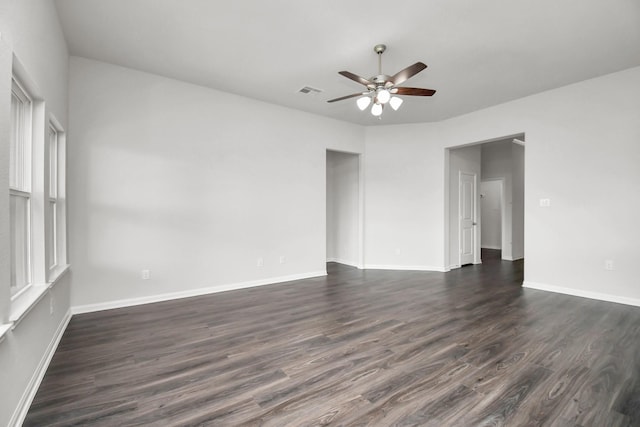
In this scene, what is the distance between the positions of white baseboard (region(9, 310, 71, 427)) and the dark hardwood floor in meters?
0.05

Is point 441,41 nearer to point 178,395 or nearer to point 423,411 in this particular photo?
point 423,411

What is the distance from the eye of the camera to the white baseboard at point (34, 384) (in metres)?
1.61

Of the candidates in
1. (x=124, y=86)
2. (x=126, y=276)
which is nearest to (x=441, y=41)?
(x=124, y=86)

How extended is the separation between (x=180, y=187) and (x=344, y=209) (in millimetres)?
3677

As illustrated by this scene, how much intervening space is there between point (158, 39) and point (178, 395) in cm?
331

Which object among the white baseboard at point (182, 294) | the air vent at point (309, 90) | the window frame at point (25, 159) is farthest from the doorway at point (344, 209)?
the window frame at point (25, 159)

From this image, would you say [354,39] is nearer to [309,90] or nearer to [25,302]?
[309,90]

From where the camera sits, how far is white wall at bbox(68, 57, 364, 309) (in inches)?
137

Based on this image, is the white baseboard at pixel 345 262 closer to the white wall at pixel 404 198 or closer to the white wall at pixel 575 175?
the white wall at pixel 404 198

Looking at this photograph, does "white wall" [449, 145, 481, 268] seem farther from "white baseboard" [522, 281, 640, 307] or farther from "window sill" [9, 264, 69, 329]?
"window sill" [9, 264, 69, 329]

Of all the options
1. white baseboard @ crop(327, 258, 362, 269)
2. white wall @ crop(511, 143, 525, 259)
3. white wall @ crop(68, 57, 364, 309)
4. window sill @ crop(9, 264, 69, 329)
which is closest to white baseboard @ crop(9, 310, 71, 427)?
window sill @ crop(9, 264, 69, 329)

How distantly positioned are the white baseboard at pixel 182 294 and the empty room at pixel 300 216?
0.03 m

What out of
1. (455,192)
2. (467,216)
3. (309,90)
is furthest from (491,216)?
(309,90)

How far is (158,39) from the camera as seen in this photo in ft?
10.2
